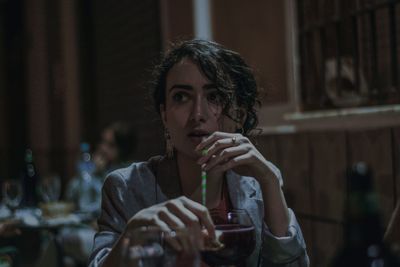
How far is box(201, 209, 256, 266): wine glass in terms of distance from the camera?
3.51ft

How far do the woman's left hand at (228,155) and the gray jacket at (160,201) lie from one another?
16 centimetres

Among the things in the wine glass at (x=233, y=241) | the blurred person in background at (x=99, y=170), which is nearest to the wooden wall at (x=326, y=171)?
the wine glass at (x=233, y=241)

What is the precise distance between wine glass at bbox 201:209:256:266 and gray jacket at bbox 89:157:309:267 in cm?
25

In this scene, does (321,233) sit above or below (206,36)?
below

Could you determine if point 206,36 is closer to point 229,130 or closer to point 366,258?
point 229,130

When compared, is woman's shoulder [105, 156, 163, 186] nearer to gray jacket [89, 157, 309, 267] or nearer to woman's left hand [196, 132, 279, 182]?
gray jacket [89, 157, 309, 267]

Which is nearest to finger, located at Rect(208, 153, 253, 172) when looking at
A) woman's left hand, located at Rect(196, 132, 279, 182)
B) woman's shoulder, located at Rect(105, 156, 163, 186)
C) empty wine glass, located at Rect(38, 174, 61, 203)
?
woman's left hand, located at Rect(196, 132, 279, 182)

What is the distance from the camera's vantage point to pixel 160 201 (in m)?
1.62

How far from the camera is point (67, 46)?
7.07 metres

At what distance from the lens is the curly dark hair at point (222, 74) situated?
1.56m

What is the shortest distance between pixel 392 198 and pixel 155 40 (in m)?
3.23

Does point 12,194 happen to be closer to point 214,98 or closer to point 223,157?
point 214,98

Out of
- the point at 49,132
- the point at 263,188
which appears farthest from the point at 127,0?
the point at 263,188

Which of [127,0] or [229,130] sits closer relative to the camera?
[229,130]
